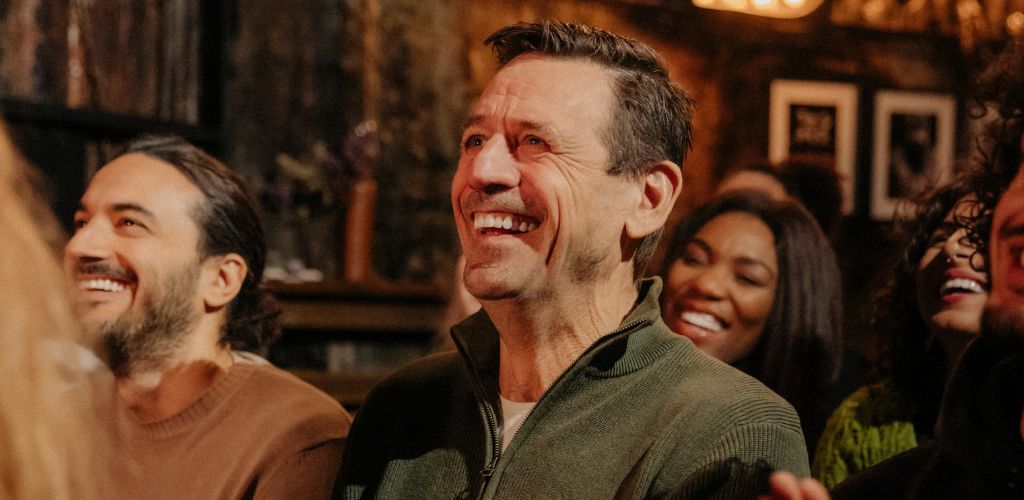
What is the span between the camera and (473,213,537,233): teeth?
72.4 inches

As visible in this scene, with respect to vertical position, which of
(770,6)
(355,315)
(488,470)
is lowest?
(355,315)

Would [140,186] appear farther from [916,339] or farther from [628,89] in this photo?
[916,339]

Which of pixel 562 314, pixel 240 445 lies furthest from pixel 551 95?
pixel 240 445

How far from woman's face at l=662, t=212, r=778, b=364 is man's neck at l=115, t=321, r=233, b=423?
1076 mm

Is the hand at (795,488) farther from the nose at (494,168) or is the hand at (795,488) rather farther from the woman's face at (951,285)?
the woman's face at (951,285)

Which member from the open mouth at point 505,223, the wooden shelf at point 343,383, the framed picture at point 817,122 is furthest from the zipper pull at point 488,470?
the framed picture at point 817,122

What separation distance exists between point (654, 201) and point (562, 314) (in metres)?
0.24

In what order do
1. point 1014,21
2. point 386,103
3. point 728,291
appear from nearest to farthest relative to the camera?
point 728,291 → point 386,103 → point 1014,21

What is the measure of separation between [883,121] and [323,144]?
9.66ft

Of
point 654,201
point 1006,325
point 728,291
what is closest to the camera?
point 1006,325

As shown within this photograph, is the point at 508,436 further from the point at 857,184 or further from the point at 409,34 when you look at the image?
the point at 857,184

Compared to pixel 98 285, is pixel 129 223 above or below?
above

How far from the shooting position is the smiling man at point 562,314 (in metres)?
1.69

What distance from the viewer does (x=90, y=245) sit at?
247cm
